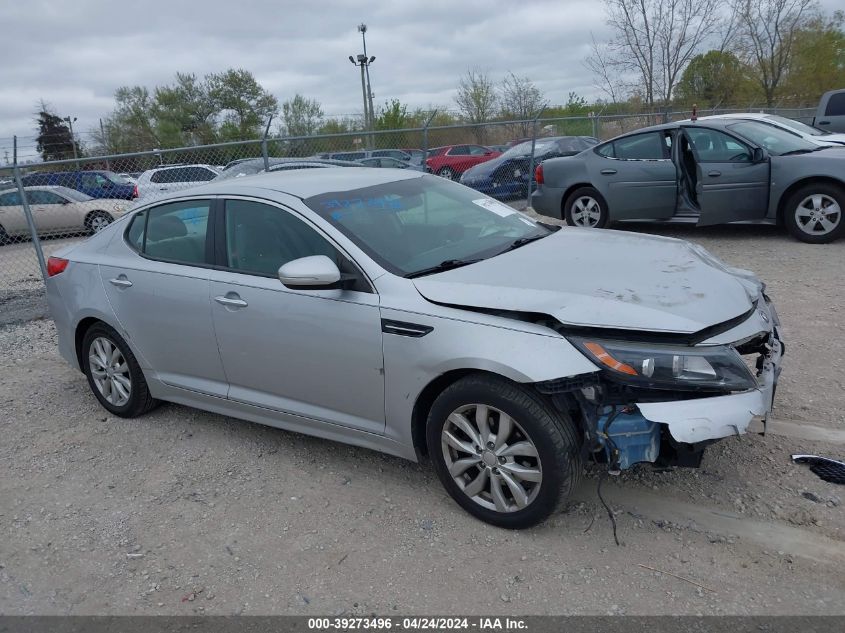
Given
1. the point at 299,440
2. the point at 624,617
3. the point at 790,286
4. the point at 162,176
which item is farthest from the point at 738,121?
the point at 162,176

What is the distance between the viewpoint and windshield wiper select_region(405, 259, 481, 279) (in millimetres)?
3471

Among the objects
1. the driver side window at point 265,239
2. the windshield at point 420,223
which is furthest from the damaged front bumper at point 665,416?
the driver side window at point 265,239

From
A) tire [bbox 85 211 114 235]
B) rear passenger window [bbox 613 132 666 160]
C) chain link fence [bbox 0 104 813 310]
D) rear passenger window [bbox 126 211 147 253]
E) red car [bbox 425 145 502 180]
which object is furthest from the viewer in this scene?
red car [bbox 425 145 502 180]

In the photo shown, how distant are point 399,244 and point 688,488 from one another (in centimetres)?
189

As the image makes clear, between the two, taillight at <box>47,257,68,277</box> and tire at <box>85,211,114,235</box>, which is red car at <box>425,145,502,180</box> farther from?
taillight at <box>47,257,68,277</box>

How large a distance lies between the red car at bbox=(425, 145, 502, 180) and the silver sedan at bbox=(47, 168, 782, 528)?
1299 cm

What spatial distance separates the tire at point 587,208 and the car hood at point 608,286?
6.13 m

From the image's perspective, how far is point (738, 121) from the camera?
900 centimetres

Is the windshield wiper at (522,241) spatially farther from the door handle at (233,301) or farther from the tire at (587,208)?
the tire at (587,208)

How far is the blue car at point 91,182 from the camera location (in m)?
10.6

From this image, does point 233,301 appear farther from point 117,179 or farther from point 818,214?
point 117,179

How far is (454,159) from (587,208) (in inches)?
326

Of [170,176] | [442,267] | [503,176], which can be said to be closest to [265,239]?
[442,267]

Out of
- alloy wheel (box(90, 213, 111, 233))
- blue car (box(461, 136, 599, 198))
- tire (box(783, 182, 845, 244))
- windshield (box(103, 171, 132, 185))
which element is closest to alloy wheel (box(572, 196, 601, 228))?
tire (box(783, 182, 845, 244))
